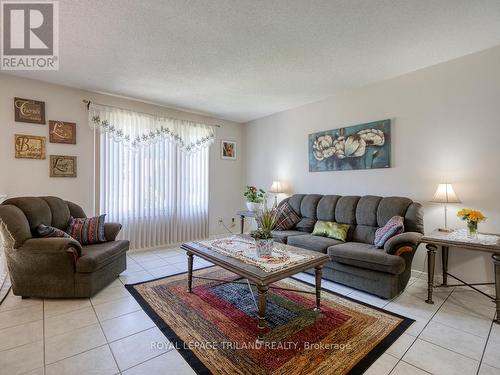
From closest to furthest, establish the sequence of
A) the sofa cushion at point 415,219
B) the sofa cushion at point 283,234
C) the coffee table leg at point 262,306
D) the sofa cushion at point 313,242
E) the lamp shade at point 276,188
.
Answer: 1. the coffee table leg at point 262,306
2. the sofa cushion at point 415,219
3. the sofa cushion at point 313,242
4. the sofa cushion at point 283,234
5. the lamp shade at point 276,188

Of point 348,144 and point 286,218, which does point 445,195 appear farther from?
point 286,218

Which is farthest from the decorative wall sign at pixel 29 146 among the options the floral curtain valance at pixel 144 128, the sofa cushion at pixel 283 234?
the sofa cushion at pixel 283 234

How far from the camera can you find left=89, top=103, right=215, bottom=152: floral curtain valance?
3.78m

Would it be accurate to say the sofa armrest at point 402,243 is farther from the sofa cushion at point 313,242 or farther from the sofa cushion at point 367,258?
the sofa cushion at point 313,242

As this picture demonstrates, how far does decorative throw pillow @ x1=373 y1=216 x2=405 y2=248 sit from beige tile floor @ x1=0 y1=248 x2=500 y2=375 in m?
0.60

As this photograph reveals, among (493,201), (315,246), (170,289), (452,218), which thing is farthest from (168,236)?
(493,201)

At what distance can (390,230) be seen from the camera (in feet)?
8.79

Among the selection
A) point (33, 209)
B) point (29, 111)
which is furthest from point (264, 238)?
point (29, 111)

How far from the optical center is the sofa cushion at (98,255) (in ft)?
7.91

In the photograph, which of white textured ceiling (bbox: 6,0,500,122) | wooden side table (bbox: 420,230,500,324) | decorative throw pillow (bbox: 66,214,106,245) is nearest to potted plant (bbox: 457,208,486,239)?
wooden side table (bbox: 420,230,500,324)

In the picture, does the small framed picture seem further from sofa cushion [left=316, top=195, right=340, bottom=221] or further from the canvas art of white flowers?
sofa cushion [left=316, top=195, right=340, bottom=221]

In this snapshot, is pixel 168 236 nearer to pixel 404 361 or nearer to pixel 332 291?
pixel 332 291

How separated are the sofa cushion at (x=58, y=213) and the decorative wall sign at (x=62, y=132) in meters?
0.98

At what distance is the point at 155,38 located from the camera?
238 centimetres
